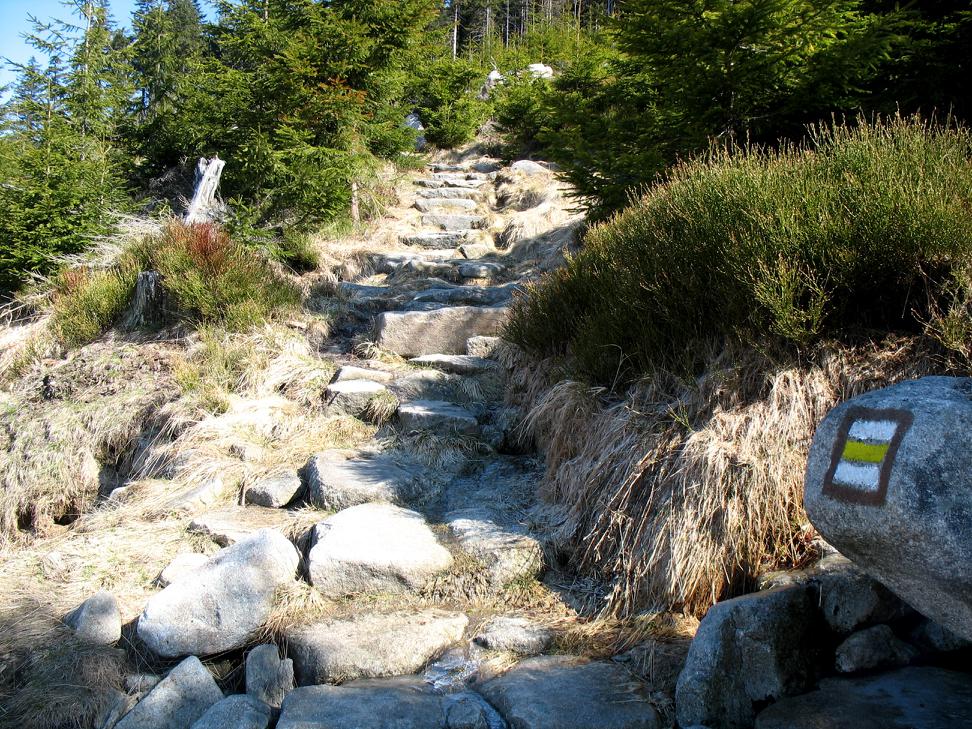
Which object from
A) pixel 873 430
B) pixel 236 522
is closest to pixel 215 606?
pixel 236 522

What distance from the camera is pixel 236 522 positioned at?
4.46 m

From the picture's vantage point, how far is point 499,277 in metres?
8.88

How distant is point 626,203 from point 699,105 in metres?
1.03

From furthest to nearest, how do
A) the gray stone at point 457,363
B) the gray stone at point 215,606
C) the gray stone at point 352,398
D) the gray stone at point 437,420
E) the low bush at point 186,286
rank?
the low bush at point 186,286 → the gray stone at point 457,363 → the gray stone at point 352,398 → the gray stone at point 437,420 → the gray stone at point 215,606

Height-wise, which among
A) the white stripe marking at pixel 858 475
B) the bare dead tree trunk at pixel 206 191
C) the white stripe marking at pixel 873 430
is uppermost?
the bare dead tree trunk at pixel 206 191

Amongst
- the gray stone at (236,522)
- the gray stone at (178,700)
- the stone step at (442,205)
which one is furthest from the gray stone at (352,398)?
the stone step at (442,205)

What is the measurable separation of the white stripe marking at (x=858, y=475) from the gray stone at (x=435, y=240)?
8451mm

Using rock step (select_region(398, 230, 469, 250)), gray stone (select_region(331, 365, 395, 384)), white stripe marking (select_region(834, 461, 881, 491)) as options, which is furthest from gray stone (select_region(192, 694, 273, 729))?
rock step (select_region(398, 230, 469, 250))

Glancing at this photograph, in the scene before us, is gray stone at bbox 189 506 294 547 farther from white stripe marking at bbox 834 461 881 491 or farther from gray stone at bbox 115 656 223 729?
white stripe marking at bbox 834 461 881 491

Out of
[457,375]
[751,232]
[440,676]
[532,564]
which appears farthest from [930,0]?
[440,676]

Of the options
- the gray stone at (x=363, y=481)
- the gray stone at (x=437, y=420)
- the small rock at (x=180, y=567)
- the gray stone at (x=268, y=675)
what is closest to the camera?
the gray stone at (x=268, y=675)

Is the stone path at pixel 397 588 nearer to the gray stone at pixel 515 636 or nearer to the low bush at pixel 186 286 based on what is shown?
the gray stone at pixel 515 636

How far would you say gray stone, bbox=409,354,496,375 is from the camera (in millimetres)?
6341

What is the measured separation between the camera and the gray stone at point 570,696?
2.74 m
